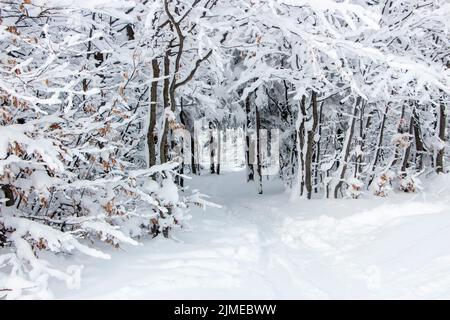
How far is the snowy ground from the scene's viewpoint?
455 cm

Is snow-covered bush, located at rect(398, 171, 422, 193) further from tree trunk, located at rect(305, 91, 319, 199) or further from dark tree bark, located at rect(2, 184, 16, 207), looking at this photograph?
dark tree bark, located at rect(2, 184, 16, 207)

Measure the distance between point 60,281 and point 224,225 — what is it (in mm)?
4993

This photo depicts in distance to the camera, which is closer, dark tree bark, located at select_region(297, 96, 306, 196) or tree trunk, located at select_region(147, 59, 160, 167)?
tree trunk, located at select_region(147, 59, 160, 167)

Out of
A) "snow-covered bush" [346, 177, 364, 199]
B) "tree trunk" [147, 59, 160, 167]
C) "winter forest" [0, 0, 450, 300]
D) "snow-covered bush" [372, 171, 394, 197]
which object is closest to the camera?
"winter forest" [0, 0, 450, 300]

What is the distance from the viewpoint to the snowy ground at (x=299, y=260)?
4.55m

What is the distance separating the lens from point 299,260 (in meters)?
6.43

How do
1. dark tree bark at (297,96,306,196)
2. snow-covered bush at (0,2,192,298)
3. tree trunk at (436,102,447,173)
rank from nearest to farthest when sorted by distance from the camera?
snow-covered bush at (0,2,192,298) → dark tree bark at (297,96,306,196) → tree trunk at (436,102,447,173)

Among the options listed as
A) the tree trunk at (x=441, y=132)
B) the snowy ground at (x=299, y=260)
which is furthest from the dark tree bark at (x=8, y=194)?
the tree trunk at (x=441, y=132)

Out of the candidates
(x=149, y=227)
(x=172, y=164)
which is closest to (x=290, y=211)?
(x=149, y=227)

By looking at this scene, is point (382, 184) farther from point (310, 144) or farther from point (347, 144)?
point (310, 144)

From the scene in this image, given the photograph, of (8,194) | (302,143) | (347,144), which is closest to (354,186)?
(347,144)

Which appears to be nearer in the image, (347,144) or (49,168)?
(49,168)

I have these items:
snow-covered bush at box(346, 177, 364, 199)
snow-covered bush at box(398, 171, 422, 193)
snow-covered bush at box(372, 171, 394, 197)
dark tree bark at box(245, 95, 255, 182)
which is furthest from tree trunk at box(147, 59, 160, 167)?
dark tree bark at box(245, 95, 255, 182)
